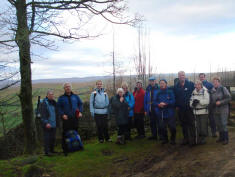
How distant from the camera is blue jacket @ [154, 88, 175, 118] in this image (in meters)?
6.42

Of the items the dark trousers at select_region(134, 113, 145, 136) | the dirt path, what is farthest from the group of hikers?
the dirt path

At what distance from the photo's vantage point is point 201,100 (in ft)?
20.1

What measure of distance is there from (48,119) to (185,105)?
3701 millimetres

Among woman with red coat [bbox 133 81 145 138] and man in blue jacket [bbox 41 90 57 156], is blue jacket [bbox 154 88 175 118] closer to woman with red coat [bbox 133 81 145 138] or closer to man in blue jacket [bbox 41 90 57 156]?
woman with red coat [bbox 133 81 145 138]

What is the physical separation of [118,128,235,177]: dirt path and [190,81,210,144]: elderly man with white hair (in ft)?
1.13

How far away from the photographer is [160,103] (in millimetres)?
6473

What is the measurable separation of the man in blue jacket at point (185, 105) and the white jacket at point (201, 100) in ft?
0.43

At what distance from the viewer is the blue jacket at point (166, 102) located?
6.42 m

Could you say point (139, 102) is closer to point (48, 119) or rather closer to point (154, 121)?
point (154, 121)

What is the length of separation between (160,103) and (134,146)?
4.86 ft

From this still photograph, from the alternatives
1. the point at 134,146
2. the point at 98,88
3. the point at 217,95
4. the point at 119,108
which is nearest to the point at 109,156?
the point at 134,146

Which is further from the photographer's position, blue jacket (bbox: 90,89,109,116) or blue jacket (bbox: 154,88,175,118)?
blue jacket (bbox: 90,89,109,116)

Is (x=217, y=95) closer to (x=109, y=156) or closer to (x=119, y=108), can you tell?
(x=119, y=108)

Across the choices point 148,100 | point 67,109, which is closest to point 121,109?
point 148,100
